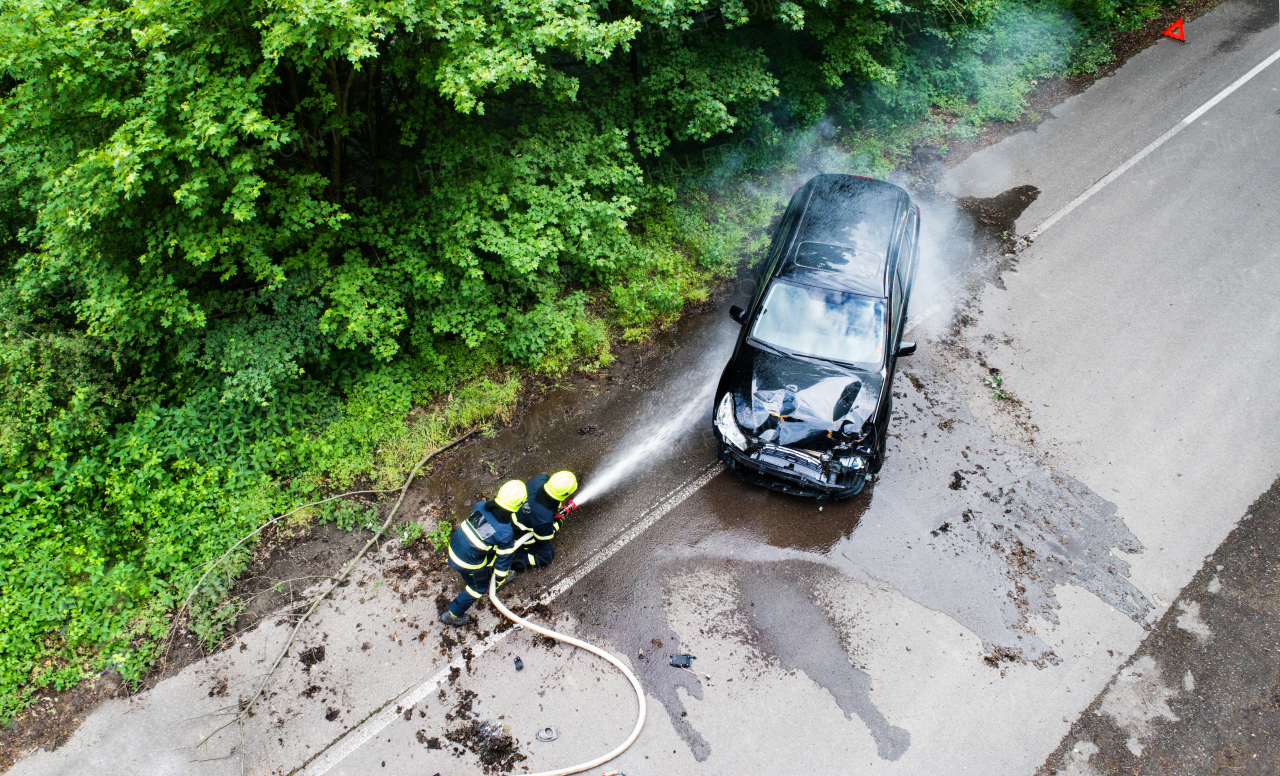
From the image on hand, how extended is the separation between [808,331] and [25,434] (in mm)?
7994

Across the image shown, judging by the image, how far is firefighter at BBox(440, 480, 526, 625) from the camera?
5660 mm

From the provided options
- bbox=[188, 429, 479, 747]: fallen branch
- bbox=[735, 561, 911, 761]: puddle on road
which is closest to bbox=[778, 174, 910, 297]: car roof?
bbox=[735, 561, 911, 761]: puddle on road

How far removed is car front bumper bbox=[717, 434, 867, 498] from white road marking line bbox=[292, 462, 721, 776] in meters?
0.74

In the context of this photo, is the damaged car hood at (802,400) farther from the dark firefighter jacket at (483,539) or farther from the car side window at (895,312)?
the dark firefighter jacket at (483,539)

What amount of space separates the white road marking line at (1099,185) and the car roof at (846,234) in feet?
4.58

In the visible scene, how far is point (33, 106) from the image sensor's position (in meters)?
5.50

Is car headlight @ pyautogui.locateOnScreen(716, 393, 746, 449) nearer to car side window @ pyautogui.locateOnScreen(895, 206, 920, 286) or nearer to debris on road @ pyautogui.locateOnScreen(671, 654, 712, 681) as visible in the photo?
debris on road @ pyautogui.locateOnScreen(671, 654, 712, 681)

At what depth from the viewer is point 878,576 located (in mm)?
6281

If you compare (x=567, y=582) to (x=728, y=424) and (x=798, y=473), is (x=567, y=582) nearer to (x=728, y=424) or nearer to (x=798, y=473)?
(x=728, y=424)

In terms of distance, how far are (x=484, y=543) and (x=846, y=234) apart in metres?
5.23

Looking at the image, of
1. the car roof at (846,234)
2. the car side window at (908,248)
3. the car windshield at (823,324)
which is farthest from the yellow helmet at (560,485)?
the car side window at (908,248)

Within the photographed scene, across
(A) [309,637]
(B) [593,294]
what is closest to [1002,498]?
(B) [593,294]

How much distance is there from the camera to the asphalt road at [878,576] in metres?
5.46

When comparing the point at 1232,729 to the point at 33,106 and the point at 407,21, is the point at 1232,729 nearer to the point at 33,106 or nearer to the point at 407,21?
the point at 407,21
